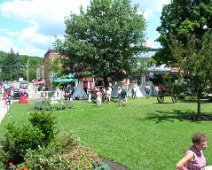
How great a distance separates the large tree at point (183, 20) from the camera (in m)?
38.3

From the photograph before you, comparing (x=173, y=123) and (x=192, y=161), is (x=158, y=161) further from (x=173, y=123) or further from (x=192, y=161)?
(x=173, y=123)

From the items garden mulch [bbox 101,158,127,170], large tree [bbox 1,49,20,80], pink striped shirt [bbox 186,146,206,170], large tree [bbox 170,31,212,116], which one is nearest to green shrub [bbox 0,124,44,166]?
garden mulch [bbox 101,158,127,170]

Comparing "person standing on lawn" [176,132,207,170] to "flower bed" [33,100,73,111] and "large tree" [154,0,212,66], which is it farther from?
"large tree" [154,0,212,66]

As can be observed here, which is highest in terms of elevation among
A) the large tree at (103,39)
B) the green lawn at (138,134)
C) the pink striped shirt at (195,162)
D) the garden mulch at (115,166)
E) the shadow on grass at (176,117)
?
the large tree at (103,39)

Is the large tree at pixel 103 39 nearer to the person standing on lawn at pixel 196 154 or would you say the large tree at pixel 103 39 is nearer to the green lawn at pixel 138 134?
the green lawn at pixel 138 134

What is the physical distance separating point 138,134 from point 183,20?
2745 cm

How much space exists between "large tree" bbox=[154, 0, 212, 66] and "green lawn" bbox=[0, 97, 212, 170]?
16948 millimetres

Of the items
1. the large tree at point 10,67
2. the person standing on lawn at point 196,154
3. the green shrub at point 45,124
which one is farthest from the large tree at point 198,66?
the large tree at point 10,67

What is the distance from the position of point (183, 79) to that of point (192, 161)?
14.0 metres

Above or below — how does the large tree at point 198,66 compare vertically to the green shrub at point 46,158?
above

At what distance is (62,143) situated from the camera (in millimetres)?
10172

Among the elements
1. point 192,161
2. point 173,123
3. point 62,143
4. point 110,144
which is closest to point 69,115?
point 173,123

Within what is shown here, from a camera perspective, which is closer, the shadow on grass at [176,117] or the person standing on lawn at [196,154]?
the person standing on lawn at [196,154]

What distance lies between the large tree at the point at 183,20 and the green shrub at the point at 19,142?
28.6 meters
